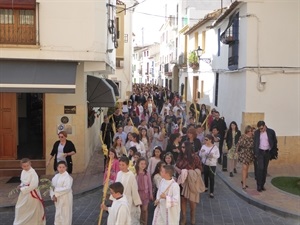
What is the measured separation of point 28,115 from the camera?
1592 cm

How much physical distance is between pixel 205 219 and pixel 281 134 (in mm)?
5611

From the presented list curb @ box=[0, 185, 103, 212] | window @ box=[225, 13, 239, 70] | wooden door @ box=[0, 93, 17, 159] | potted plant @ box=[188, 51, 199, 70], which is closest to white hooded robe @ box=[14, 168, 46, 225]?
curb @ box=[0, 185, 103, 212]

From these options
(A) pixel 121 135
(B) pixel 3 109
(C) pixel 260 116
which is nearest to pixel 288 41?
(C) pixel 260 116

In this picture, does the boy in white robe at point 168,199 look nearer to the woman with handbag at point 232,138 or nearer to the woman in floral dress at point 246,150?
the woman in floral dress at point 246,150

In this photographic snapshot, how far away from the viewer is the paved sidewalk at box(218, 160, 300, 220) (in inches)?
353

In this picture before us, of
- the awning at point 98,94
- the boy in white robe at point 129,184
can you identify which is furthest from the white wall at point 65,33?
the boy in white robe at point 129,184

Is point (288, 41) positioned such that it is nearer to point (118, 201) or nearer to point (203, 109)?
point (203, 109)

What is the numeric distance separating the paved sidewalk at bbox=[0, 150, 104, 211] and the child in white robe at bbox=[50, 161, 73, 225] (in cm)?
217

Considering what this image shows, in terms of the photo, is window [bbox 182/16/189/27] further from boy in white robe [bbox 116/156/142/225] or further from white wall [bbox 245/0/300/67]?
boy in white robe [bbox 116/156/142/225]

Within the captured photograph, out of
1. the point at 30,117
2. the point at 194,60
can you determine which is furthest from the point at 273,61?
the point at 194,60

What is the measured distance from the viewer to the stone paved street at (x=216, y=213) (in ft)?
27.9

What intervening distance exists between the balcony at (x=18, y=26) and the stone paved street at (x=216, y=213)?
14.9ft

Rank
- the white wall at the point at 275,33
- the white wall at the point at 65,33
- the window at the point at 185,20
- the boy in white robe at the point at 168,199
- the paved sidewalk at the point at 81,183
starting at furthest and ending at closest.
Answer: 1. the window at the point at 185,20
2. the white wall at the point at 275,33
3. the white wall at the point at 65,33
4. the paved sidewalk at the point at 81,183
5. the boy in white robe at the point at 168,199

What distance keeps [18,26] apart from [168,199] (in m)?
6.83
